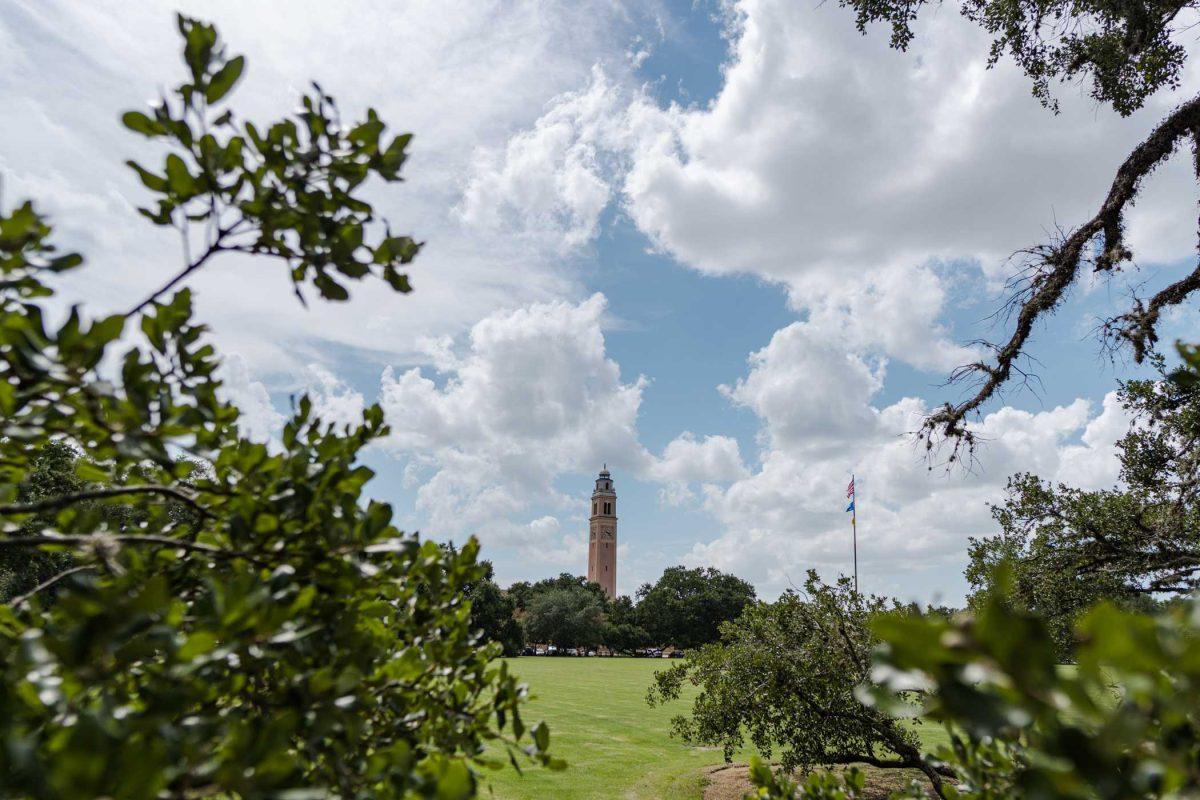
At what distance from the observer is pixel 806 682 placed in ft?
38.7

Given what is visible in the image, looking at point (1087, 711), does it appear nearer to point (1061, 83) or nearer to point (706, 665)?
point (1061, 83)

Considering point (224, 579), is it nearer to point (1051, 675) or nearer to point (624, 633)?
point (1051, 675)

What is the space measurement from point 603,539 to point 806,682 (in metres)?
139

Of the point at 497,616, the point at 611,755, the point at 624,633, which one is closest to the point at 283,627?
the point at 611,755

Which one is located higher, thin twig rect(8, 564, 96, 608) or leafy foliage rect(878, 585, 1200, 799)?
thin twig rect(8, 564, 96, 608)

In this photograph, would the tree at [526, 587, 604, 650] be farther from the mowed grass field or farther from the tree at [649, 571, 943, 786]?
the tree at [649, 571, 943, 786]

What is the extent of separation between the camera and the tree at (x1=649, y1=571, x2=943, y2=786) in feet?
37.9

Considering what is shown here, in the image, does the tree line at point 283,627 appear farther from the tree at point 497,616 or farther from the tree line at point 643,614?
the tree line at point 643,614

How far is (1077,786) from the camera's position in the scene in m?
0.96

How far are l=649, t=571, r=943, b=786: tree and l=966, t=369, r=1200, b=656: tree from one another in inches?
109

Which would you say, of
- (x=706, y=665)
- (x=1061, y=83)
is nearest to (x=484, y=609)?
(x=706, y=665)

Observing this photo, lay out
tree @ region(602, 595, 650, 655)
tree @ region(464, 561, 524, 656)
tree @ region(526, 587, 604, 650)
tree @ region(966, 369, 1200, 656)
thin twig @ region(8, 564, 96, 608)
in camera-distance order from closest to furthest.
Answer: thin twig @ region(8, 564, 96, 608), tree @ region(966, 369, 1200, 656), tree @ region(464, 561, 524, 656), tree @ region(526, 587, 604, 650), tree @ region(602, 595, 650, 655)

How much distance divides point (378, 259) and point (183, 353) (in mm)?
Answer: 698

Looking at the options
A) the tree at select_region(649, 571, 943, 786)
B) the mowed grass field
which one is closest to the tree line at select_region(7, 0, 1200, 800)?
the mowed grass field
